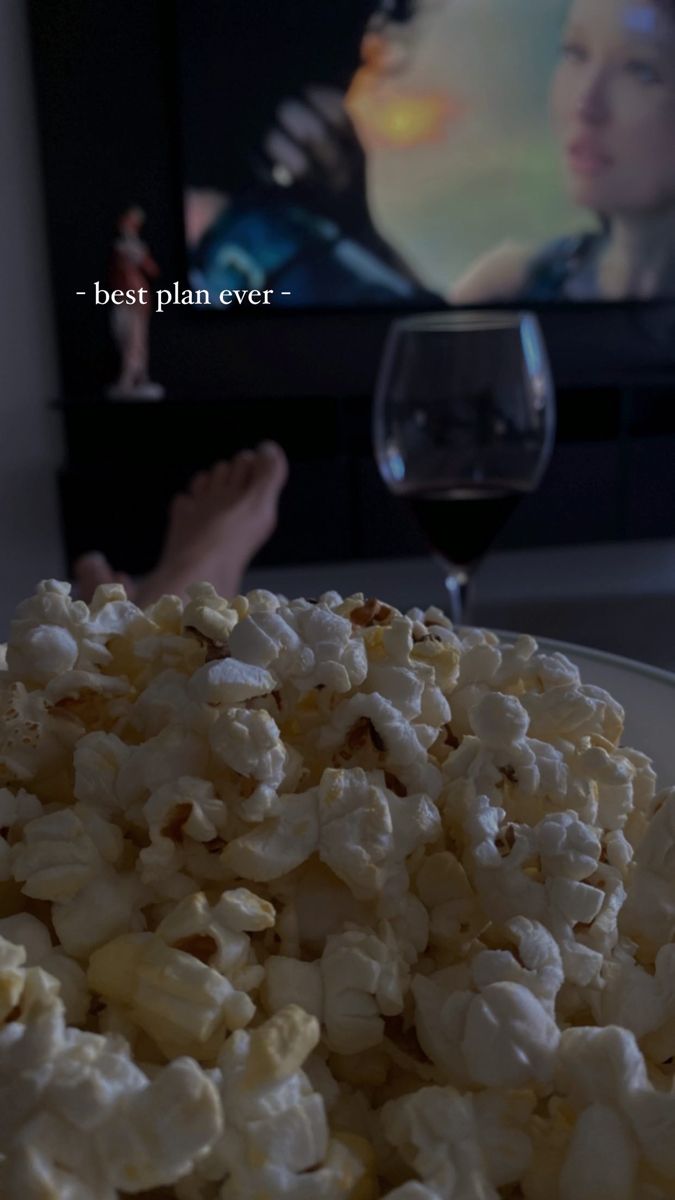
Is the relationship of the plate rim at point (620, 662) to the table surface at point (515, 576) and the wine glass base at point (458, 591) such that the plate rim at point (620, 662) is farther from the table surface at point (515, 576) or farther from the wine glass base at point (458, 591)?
the table surface at point (515, 576)

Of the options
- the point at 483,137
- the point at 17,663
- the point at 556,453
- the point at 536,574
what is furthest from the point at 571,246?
the point at 17,663

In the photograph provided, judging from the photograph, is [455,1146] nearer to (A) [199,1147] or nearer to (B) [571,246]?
(A) [199,1147]

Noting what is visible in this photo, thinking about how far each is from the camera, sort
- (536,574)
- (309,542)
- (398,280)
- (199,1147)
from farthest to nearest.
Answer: (536,574), (398,280), (309,542), (199,1147)

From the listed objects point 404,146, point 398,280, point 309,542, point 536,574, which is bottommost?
point 536,574

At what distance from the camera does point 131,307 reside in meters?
2.16

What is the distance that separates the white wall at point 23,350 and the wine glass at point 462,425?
1568mm

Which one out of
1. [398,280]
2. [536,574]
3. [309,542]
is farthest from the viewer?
[536,574]

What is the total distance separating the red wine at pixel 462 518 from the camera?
2.20 feet

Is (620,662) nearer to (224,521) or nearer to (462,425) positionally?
(462,425)

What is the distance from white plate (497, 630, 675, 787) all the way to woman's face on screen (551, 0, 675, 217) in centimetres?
223

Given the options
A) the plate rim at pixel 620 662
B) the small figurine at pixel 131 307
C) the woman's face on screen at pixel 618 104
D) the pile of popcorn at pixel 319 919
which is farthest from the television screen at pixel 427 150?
the pile of popcorn at pixel 319 919

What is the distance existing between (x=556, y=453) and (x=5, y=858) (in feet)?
7.00

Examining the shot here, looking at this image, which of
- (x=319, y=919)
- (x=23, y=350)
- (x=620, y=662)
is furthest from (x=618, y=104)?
(x=319, y=919)

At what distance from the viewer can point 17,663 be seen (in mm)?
255
